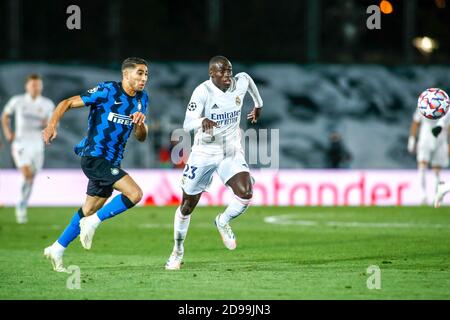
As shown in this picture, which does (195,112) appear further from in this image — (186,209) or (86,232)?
(86,232)

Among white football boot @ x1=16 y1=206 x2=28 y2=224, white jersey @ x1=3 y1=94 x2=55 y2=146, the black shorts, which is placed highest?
white jersey @ x1=3 y1=94 x2=55 y2=146

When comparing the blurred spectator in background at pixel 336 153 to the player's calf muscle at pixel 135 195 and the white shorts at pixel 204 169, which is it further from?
the player's calf muscle at pixel 135 195

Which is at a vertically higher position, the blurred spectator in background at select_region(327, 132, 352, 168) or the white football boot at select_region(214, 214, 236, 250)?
the blurred spectator in background at select_region(327, 132, 352, 168)

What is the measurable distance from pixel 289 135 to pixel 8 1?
8991mm

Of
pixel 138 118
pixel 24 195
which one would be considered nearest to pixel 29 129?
pixel 24 195

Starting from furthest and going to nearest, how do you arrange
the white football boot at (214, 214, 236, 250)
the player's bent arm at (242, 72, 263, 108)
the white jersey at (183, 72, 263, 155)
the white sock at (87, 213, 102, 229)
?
the player's bent arm at (242, 72, 263, 108) → the white football boot at (214, 214, 236, 250) → the white jersey at (183, 72, 263, 155) → the white sock at (87, 213, 102, 229)

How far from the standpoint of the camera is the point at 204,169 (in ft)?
36.3

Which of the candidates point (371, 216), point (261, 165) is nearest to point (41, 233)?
point (371, 216)

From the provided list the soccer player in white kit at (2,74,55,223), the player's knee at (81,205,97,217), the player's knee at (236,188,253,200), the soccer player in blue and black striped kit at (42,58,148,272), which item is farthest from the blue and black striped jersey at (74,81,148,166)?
the soccer player in white kit at (2,74,55,223)

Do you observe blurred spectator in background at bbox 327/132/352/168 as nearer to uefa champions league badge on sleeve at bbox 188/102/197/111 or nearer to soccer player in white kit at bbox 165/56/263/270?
soccer player in white kit at bbox 165/56/263/270

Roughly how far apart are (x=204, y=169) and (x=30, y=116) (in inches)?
341

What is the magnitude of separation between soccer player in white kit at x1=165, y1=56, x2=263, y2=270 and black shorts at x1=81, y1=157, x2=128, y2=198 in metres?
0.89

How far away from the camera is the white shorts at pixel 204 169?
1103 cm

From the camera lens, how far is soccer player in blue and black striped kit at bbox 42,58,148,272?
10473mm
